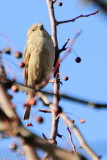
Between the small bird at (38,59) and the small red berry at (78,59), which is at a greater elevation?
the small red berry at (78,59)

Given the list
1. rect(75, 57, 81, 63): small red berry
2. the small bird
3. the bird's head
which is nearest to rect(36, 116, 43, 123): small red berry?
rect(75, 57, 81, 63): small red berry

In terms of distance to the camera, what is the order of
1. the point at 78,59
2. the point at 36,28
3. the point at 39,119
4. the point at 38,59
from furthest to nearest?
the point at 36,28, the point at 38,59, the point at 78,59, the point at 39,119

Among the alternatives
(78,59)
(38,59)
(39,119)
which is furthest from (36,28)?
(39,119)

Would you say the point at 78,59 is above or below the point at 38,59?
above

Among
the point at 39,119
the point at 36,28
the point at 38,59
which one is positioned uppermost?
the point at 36,28

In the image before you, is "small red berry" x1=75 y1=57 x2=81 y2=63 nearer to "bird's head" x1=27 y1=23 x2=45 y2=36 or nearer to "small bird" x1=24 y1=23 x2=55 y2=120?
"small bird" x1=24 y1=23 x2=55 y2=120

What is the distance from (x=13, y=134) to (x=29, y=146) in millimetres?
70

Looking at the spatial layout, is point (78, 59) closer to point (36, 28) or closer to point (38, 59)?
point (38, 59)

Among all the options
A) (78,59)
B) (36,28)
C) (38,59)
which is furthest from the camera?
(36,28)

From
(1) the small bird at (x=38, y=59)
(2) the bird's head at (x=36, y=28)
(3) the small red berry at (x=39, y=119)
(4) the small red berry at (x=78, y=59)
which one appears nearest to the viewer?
(3) the small red berry at (x=39, y=119)

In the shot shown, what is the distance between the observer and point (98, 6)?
1.14 m

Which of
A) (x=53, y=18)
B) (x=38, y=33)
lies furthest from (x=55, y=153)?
(x=38, y=33)

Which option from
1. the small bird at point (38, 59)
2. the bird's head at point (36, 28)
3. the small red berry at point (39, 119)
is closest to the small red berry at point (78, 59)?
the small bird at point (38, 59)

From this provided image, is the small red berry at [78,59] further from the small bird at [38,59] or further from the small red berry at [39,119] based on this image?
the small red berry at [39,119]
